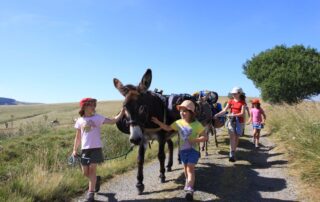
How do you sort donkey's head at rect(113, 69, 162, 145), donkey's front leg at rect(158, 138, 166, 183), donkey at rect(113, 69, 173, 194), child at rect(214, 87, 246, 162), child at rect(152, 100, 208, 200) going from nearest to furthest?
donkey's head at rect(113, 69, 162, 145)
donkey at rect(113, 69, 173, 194)
child at rect(152, 100, 208, 200)
donkey's front leg at rect(158, 138, 166, 183)
child at rect(214, 87, 246, 162)

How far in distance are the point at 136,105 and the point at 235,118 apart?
170 inches

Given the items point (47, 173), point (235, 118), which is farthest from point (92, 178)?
point (235, 118)

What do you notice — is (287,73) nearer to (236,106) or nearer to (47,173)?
(236,106)

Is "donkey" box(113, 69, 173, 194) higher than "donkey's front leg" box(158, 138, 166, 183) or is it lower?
higher

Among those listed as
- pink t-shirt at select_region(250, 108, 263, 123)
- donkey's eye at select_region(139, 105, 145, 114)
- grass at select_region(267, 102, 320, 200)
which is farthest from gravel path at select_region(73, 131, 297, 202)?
pink t-shirt at select_region(250, 108, 263, 123)

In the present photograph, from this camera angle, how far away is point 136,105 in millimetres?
6887

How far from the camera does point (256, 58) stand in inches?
1774

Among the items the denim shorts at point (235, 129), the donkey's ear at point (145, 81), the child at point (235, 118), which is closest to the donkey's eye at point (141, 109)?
the donkey's ear at point (145, 81)

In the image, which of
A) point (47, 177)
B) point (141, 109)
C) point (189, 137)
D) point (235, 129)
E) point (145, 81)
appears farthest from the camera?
point (235, 129)

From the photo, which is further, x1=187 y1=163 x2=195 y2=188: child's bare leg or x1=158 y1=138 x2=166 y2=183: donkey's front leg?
x1=158 y1=138 x2=166 y2=183: donkey's front leg

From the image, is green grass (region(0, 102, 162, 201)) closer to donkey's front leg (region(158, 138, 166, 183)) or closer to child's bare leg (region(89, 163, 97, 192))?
child's bare leg (region(89, 163, 97, 192))

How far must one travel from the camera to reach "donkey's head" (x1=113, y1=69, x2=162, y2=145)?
21.7 ft

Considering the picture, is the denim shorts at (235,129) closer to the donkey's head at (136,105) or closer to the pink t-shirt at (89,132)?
the donkey's head at (136,105)

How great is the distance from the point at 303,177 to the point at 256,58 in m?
38.4
